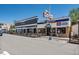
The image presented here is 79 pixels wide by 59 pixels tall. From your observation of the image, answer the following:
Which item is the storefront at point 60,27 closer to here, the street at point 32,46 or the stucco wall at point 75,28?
the stucco wall at point 75,28

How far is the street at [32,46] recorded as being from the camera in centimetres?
660

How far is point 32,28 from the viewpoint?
23.5 feet

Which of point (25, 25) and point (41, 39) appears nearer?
point (25, 25)

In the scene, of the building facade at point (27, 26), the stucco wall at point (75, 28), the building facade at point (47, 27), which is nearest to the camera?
the building facade at point (27, 26)

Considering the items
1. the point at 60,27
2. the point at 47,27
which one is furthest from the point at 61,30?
the point at 47,27

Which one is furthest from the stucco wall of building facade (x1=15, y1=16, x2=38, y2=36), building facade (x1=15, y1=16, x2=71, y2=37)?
building facade (x1=15, y1=16, x2=38, y2=36)

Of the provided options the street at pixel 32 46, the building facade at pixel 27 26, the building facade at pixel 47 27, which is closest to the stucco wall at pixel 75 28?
the building facade at pixel 47 27

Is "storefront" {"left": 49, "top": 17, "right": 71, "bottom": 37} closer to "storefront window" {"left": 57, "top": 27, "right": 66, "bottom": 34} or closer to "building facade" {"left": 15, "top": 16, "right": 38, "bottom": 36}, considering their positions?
"storefront window" {"left": 57, "top": 27, "right": 66, "bottom": 34}

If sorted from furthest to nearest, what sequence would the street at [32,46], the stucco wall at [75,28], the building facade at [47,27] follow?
the stucco wall at [75,28] < the building facade at [47,27] < the street at [32,46]

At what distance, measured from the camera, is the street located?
21.7 feet

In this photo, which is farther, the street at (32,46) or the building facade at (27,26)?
the building facade at (27,26)
